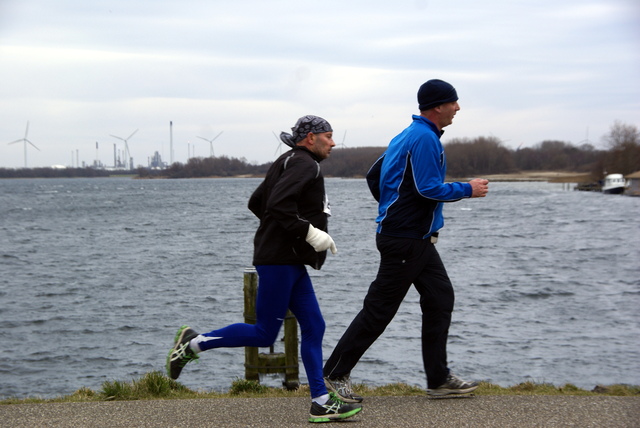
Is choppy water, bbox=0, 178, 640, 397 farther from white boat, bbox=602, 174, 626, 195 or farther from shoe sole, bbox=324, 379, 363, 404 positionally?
white boat, bbox=602, 174, 626, 195

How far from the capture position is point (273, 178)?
5.00 metres

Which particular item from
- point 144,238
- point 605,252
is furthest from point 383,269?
point 144,238

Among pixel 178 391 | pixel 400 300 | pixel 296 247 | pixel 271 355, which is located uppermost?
pixel 296 247

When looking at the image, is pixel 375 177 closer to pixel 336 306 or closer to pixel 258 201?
pixel 258 201

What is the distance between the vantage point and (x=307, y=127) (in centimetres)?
502

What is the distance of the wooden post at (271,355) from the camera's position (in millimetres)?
6719

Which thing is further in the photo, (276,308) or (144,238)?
(144,238)

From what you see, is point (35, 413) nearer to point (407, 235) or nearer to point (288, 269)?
point (288, 269)

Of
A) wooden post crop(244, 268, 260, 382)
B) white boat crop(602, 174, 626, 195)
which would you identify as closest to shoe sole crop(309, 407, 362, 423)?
wooden post crop(244, 268, 260, 382)

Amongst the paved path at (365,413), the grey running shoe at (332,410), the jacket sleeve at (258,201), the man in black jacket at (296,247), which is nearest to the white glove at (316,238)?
the man in black jacket at (296,247)

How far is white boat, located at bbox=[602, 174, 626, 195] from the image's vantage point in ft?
359

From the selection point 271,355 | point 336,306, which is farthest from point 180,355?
point 336,306

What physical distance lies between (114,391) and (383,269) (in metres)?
2.21

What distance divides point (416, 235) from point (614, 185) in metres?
113
